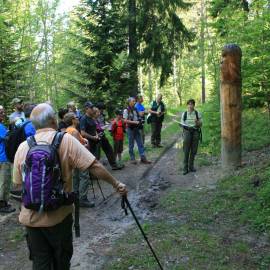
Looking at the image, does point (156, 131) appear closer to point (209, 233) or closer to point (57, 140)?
point (209, 233)

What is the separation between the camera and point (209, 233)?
20.5 ft

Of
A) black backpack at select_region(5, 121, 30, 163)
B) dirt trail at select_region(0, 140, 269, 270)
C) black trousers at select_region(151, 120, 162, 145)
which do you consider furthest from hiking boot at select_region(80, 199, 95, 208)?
black trousers at select_region(151, 120, 162, 145)

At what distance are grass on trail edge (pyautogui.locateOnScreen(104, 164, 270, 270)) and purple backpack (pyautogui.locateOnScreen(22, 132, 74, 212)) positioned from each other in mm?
2148

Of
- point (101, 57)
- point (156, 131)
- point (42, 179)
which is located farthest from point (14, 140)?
point (101, 57)

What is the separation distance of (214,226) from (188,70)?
4655cm

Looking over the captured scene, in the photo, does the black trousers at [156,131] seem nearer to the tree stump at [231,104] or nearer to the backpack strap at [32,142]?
the tree stump at [231,104]

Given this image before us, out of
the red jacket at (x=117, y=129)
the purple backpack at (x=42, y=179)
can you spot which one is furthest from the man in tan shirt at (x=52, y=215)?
the red jacket at (x=117, y=129)

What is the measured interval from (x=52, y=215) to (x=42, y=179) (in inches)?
15.5

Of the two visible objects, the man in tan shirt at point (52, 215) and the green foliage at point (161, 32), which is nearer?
the man in tan shirt at point (52, 215)

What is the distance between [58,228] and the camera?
371 cm

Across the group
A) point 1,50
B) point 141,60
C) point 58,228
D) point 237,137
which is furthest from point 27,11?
point 58,228

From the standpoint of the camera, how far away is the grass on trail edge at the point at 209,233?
5.29 m

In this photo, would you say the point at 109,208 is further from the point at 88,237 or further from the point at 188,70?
the point at 188,70

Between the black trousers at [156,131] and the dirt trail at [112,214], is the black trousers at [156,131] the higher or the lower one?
the higher one
